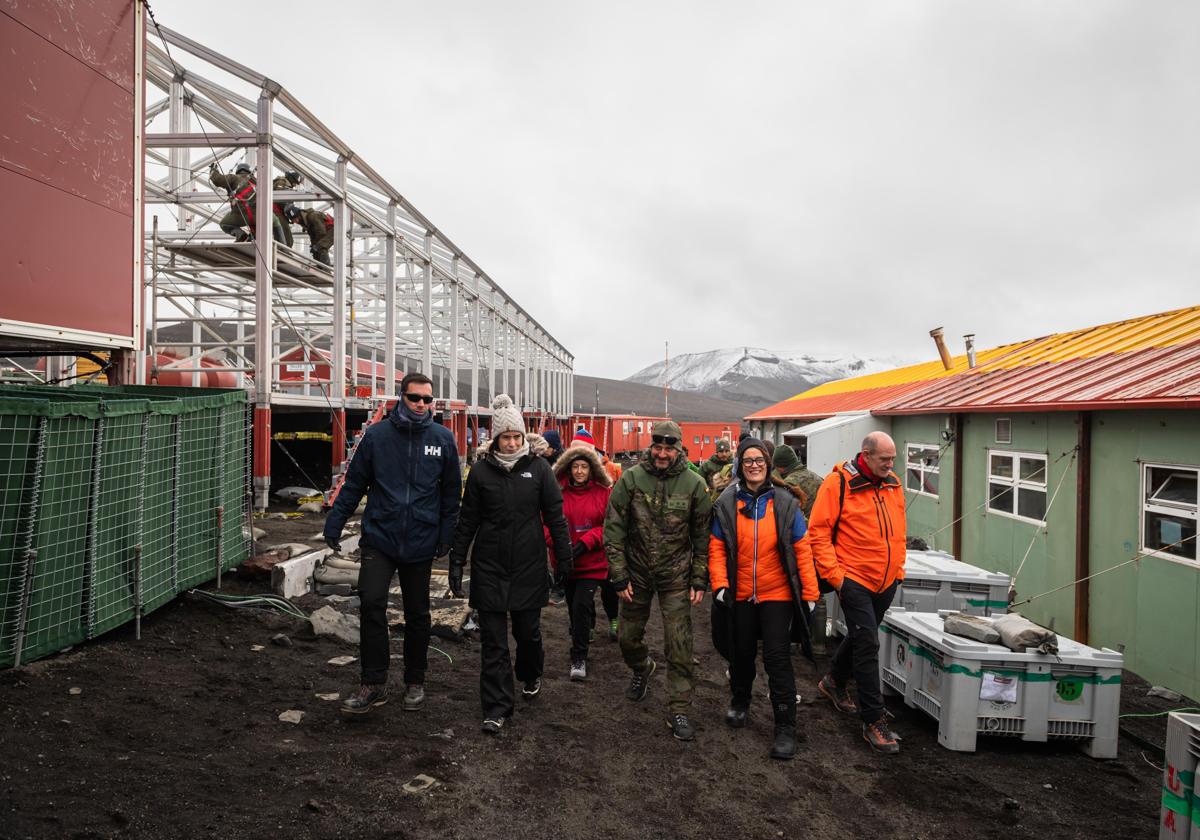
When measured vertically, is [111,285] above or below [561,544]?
above

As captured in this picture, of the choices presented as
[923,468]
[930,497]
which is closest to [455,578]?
[930,497]

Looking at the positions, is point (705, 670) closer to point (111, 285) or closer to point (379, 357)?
point (111, 285)

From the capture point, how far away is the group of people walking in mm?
4512

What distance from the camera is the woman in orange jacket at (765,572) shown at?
14.7 ft

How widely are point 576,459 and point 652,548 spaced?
133cm

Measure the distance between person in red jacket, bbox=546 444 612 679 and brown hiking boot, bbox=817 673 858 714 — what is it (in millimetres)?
1926

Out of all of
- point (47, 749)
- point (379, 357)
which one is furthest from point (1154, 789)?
point (379, 357)

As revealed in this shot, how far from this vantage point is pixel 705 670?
20.6 feet

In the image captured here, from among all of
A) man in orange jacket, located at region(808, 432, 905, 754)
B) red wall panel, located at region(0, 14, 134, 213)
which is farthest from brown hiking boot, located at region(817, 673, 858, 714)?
red wall panel, located at region(0, 14, 134, 213)

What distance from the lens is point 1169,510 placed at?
636 centimetres

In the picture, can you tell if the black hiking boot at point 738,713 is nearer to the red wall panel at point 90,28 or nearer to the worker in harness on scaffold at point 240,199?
the red wall panel at point 90,28

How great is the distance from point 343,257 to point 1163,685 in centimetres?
1293

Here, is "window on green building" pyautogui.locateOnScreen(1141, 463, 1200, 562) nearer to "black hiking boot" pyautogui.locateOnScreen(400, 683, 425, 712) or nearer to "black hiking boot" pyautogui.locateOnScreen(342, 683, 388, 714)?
"black hiking boot" pyautogui.locateOnScreen(400, 683, 425, 712)

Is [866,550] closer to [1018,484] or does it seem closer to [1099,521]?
[1099,521]
